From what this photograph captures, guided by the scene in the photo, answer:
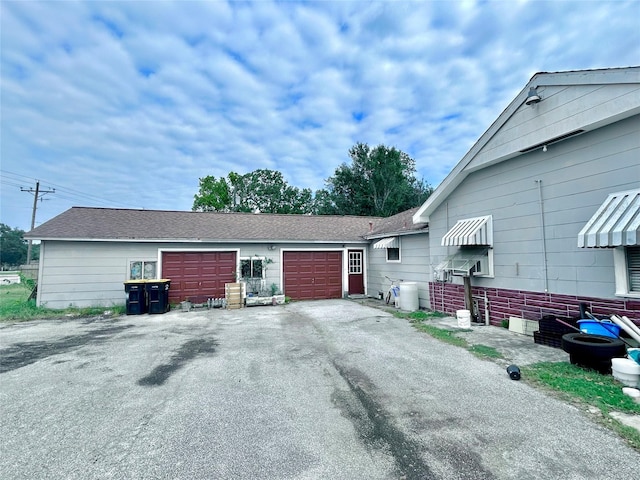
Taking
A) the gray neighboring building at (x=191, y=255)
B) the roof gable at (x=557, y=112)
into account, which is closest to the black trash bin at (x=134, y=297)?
the gray neighboring building at (x=191, y=255)

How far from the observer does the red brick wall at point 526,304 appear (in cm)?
539

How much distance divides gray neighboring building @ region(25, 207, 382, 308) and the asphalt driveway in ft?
18.9

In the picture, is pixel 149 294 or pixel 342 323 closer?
pixel 342 323

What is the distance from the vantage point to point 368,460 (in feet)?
8.67

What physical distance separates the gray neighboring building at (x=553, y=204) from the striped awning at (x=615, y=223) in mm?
16

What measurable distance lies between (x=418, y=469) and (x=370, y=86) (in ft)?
51.0

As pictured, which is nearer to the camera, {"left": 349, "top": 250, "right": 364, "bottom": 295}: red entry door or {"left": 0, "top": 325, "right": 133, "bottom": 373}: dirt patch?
{"left": 0, "top": 325, "right": 133, "bottom": 373}: dirt patch

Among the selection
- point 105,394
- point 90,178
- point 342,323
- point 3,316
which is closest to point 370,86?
point 342,323

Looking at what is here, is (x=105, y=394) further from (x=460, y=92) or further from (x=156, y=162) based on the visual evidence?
(x=156, y=162)

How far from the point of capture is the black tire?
4383mm

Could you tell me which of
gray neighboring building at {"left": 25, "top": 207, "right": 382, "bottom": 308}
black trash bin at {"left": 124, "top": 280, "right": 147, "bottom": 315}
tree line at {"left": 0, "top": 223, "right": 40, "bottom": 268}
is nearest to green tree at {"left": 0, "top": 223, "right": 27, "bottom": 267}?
tree line at {"left": 0, "top": 223, "right": 40, "bottom": 268}

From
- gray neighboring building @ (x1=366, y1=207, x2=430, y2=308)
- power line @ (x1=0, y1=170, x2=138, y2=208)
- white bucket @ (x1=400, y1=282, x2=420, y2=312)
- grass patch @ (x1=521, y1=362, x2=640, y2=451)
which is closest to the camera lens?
grass patch @ (x1=521, y1=362, x2=640, y2=451)

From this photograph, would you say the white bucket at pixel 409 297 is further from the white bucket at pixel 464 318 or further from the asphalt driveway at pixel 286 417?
the asphalt driveway at pixel 286 417

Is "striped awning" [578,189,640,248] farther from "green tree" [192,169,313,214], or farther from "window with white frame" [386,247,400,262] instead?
"green tree" [192,169,313,214]
